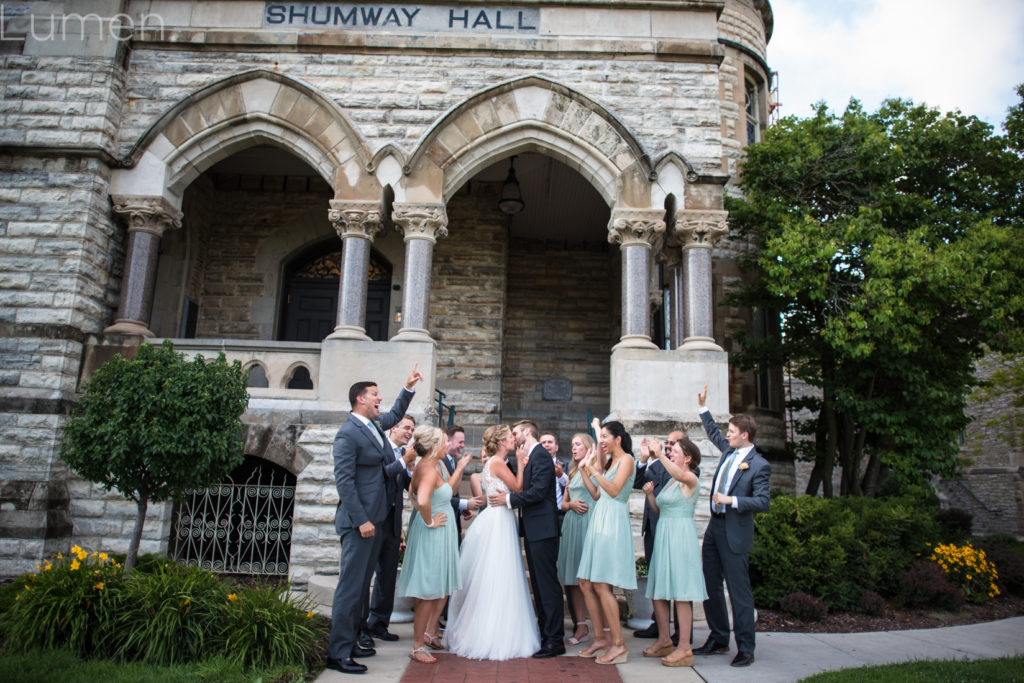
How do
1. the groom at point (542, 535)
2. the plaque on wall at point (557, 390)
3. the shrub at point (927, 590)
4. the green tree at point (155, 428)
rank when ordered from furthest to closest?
the plaque on wall at point (557, 390) → the shrub at point (927, 590) → the green tree at point (155, 428) → the groom at point (542, 535)

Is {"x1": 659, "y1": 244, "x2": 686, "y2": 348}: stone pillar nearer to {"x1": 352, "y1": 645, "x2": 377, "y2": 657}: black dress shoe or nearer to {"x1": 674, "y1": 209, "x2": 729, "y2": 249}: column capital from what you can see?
{"x1": 674, "y1": 209, "x2": 729, "y2": 249}: column capital

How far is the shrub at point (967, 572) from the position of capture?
8484 mm

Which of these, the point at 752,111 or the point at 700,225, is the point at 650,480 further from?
the point at 752,111

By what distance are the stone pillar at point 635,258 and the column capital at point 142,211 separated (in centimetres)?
597

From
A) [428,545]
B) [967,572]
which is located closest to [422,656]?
[428,545]

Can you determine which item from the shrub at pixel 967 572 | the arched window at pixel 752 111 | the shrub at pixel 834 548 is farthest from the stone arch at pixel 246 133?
the arched window at pixel 752 111

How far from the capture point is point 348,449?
498cm

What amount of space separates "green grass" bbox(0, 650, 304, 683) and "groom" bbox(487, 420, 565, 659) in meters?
1.79

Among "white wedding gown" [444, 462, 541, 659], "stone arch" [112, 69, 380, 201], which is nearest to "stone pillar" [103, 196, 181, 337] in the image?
"stone arch" [112, 69, 380, 201]

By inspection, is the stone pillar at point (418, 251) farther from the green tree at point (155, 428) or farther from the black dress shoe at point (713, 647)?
the black dress shoe at point (713, 647)

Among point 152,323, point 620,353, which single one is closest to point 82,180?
point 152,323

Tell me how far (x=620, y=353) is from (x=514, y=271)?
5583 mm

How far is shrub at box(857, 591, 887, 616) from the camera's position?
7512 mm
